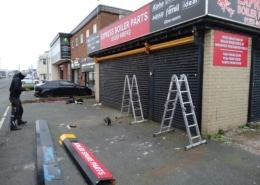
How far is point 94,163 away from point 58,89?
1312cm

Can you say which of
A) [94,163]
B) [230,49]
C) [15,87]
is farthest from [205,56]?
[15,87]

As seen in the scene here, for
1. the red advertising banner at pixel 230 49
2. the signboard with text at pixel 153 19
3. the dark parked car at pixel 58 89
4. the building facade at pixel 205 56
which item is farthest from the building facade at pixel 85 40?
the red advertising banner at pixel 230 49

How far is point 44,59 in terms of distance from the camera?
174ft

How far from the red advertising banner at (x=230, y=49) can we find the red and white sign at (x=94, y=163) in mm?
3949

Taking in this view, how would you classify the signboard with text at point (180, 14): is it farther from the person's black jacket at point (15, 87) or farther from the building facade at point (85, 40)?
the building facade at point (85, 40)

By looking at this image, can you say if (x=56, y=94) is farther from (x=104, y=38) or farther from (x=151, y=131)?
(x=151, y=131)

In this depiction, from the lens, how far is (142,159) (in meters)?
4.69

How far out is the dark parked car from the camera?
16125 mm

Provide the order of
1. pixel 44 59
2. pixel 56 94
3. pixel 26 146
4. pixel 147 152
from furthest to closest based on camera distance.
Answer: pixel 44 59 < pixel 56 94 < pixel 26 146 < pixel 147 152

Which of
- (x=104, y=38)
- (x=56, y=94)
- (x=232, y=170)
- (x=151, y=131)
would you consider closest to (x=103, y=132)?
(x=151, y=131)

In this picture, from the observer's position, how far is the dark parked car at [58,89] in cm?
1612

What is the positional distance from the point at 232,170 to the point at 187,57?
11.5 feet

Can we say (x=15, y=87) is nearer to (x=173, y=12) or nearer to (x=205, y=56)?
(x=173, y=12)

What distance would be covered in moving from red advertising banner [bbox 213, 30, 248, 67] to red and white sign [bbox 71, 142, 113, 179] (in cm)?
395
